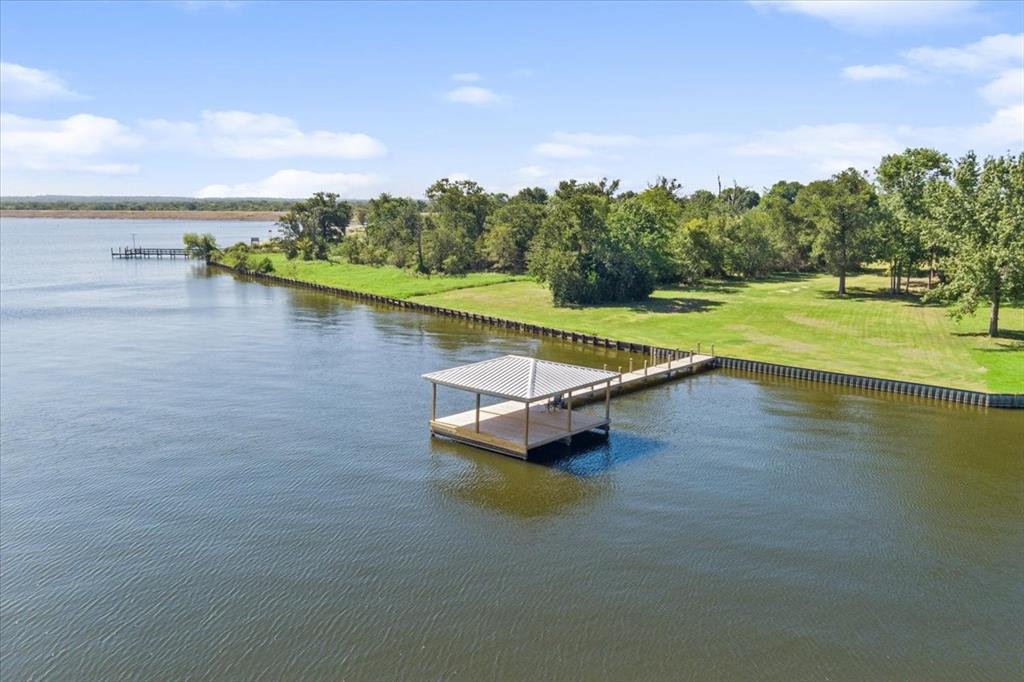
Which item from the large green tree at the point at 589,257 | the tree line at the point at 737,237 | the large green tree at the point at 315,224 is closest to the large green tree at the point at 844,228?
the tree line at the point at 737,237

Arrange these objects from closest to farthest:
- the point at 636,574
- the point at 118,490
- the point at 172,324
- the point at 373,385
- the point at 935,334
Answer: the point at 636,574, the point at 118,490, the point at 373,385, the point at 935,334, the point at 172,324

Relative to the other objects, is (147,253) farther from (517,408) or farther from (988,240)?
(988,240)

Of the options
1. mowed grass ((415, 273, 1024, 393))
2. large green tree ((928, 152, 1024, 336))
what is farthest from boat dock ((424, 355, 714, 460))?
large green tree ((928, 152, 1024, 336))

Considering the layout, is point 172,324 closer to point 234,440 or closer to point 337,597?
point 234,440

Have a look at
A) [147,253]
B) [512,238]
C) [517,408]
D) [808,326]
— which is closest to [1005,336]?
[808,326]

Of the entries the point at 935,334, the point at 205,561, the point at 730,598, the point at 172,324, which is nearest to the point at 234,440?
the point at 205,561

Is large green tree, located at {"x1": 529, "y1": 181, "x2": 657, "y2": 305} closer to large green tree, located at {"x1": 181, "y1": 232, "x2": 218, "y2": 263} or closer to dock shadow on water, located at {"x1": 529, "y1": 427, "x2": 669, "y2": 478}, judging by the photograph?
dock shadow on water, located at {"x1": 529, "y1": 427, "x2": 669, "y2": 478}
